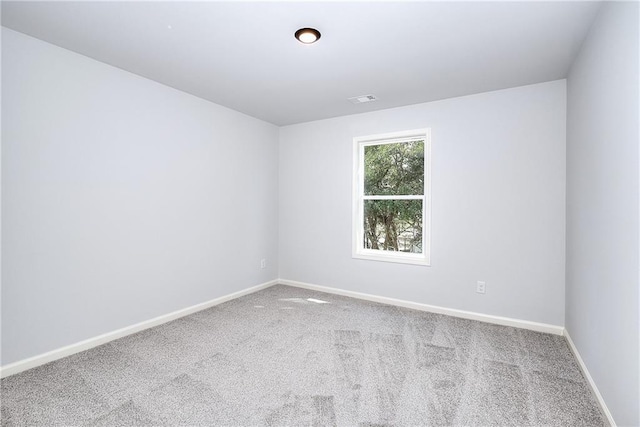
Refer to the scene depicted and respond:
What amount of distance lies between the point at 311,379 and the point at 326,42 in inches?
95.6

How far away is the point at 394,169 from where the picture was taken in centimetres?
398

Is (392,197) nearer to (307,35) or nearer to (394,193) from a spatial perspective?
(394,193)

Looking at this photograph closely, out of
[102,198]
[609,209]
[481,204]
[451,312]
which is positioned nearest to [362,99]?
[481,204]

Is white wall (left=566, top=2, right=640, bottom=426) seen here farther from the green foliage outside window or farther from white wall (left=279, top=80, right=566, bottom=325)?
the green foliage outside window

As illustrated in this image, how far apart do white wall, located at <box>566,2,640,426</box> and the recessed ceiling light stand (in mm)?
1692

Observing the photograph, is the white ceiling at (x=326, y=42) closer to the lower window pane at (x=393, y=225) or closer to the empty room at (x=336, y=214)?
the empty room at (x=336, y=214)

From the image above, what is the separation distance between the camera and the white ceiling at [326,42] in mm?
1938

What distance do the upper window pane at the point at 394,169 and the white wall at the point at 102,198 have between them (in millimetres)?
1753

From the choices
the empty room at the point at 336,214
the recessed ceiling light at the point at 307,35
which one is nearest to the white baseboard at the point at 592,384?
the empty room at the point at 336,214

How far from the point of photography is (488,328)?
3.09m

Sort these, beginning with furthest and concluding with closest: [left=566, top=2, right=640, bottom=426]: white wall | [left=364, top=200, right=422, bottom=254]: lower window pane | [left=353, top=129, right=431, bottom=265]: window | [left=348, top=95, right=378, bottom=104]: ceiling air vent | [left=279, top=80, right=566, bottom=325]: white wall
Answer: [left=364, top=200, right=422, bottom=254]: lower window pane, [left=353, top=129, right=431, bottom=265]: window, [left=348, top=95, right=378, bottom=104]: ceiling air vent, [left=279, top=80, right=566, bottom=325]: white wall, [left=566, top=2, right=640, bottom=426]: white wall

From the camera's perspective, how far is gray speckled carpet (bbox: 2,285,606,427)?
5.89 ft

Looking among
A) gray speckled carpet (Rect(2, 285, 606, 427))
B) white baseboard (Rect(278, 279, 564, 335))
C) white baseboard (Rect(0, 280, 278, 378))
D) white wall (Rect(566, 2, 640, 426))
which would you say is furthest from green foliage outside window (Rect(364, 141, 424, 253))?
white baseboard (Rect(0, 280, 278, 378))

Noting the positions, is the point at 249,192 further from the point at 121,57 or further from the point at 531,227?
the point at 531,227
